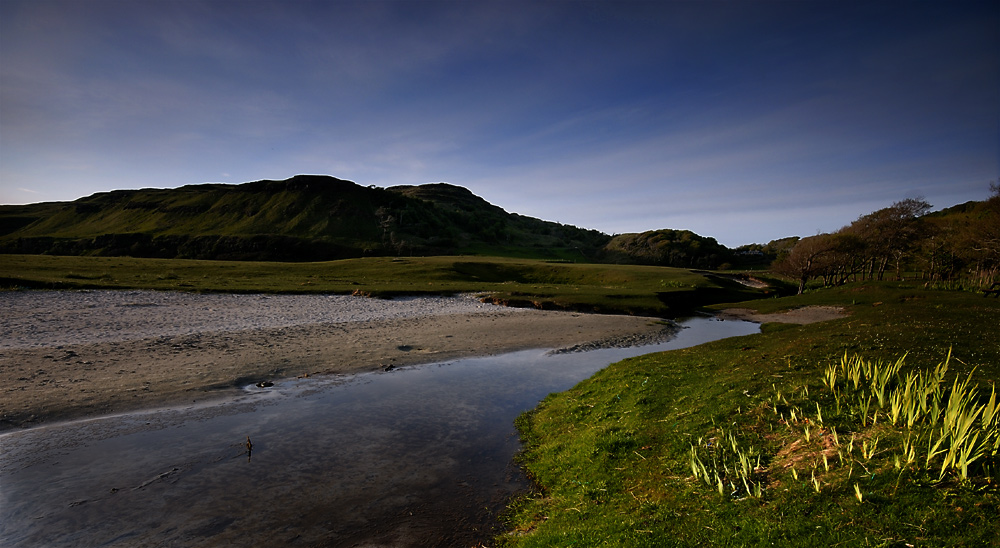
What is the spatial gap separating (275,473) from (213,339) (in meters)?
21.5

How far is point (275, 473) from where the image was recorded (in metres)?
13.2

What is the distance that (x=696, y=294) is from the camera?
63406 millimetres

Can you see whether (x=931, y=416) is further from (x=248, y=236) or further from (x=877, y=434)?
(x=248, y=236)

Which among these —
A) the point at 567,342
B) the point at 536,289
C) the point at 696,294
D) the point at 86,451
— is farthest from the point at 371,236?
the point at 86,451

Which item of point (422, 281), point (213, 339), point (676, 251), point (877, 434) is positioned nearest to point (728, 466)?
point (877, 434)

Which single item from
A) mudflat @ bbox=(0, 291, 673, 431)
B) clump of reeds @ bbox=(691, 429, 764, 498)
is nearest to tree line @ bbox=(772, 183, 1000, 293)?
mudflat @ bbox=(0, 291, 673, 431)

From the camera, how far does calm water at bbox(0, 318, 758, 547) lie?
1045 cm

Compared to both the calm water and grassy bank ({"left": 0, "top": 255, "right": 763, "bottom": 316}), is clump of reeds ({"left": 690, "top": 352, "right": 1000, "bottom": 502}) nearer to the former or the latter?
the calm water

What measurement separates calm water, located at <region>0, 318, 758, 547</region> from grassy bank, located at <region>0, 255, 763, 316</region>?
37534mm

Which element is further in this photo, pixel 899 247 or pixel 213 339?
pixel 899 247

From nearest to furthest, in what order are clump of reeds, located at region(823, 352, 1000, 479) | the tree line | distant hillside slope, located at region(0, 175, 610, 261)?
clump of reeds, located at region(823, 352, 1000, 479)
the tree line
distant hillside slope, located at region(0, 175, 610, 261)

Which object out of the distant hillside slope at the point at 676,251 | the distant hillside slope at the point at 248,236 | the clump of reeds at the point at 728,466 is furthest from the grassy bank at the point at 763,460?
the distant hillside slope at the point at 676,251

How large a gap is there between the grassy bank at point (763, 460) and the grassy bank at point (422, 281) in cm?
3600

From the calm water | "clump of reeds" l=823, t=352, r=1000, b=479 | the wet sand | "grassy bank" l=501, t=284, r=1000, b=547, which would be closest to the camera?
"grassy bank" l=501, t=284, r=1000, b=547
